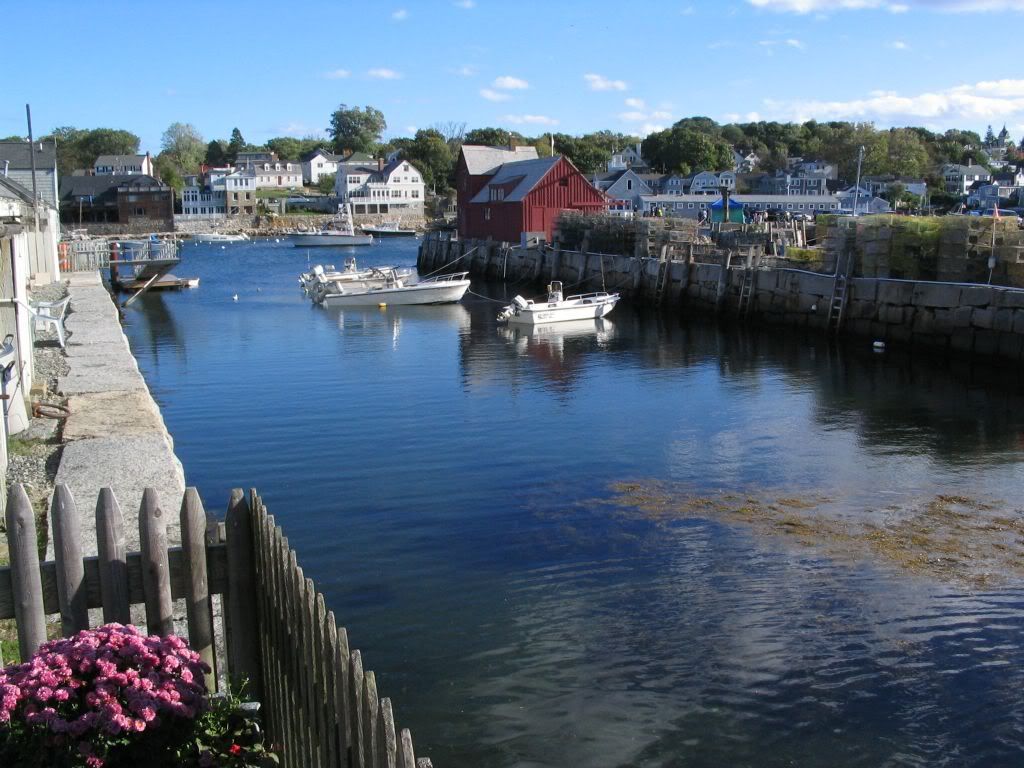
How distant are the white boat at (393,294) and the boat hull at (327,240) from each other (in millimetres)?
61219

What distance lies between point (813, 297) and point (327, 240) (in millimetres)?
77911

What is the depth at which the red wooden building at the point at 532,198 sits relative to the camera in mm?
61531

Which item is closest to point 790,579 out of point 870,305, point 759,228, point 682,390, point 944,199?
point 682,390

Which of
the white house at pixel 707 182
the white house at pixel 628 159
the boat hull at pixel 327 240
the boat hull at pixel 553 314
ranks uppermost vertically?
the white house at pixel 628 159

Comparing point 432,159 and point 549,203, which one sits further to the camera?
point 432,159

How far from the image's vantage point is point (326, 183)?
173 metres

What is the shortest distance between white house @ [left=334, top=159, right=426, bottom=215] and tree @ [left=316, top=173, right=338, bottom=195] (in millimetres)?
22080

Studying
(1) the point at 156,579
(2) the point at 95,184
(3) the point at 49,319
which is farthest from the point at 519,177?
(2) the point at 95,184

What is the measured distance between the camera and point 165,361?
97.1 feet

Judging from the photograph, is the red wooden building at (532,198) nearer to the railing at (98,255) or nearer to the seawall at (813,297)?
the seawall at (813,297)

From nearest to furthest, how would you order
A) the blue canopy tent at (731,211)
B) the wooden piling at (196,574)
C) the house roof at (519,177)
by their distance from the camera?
the wooden piling at (196,574)
the house roof at (519,177)
the blue canopy tent at (731,211)

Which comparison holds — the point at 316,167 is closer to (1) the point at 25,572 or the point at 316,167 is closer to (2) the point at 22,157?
(2) the point at 22,157

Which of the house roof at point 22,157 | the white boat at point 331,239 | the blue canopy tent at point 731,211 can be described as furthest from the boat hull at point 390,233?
the house roof at point 22,157

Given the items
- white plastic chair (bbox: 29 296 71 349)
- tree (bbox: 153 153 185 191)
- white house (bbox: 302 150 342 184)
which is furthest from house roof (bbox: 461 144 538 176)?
white house (bbox: 302 150 342 184)
